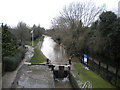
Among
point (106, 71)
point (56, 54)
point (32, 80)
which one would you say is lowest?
point (32, 80)

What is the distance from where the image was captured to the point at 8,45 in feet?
36.5

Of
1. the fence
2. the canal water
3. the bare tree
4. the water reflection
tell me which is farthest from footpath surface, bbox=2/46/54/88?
the bare tree

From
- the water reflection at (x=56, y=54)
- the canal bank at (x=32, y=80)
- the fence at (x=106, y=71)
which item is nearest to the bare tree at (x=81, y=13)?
the water reflection at (x=56, y=54)

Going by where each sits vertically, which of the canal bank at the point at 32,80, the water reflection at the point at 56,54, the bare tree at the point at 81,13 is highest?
the bare tree at the point at 81,13

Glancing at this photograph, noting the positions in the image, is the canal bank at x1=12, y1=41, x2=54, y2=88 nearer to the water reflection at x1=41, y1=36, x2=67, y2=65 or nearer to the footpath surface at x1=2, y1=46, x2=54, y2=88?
the footpath surface at x1=2, y1=46, x2=54, y2=88

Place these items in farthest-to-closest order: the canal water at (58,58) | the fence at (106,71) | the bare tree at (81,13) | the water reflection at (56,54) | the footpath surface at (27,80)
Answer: the bare tree at (81,13), the water reflection at (56,54), the canal water at (58,58), the fence at (106,71), the footpath surface at (27,80)

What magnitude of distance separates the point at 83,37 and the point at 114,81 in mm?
8588

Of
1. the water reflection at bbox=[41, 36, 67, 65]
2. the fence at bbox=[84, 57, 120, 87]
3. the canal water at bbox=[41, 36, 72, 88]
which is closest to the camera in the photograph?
the fence at bbox=[84, 57, 120, 87]

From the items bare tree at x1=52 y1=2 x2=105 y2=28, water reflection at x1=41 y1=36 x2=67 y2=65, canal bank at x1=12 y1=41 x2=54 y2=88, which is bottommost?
canal bank at x1=12 y1=41 x2=54 y2=88

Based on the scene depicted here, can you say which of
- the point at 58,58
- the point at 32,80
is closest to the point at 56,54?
the point at 58,58

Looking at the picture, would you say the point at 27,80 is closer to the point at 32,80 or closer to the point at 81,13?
the point at 32,80

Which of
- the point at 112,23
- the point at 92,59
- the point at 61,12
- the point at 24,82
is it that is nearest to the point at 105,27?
the point at 112,23

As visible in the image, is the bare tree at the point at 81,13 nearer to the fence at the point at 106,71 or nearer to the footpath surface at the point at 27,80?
the fence at the point at 106,71

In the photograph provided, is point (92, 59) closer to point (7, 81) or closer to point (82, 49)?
point (82, 49)
